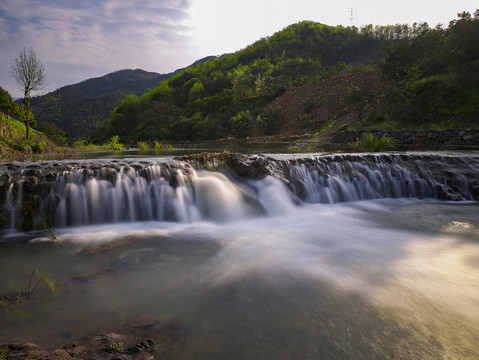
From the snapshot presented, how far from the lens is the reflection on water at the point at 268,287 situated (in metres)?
2.20

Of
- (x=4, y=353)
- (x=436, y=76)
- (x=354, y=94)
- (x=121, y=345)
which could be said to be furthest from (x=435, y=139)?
(x=4, y=353)

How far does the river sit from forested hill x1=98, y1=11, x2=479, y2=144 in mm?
14681

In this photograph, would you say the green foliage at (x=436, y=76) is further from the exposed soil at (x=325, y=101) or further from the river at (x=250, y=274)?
the river at (x=250, y=274)

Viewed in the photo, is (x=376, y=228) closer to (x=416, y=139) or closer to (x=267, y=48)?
(x=416, y=139)

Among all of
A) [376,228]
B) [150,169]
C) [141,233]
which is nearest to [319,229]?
[376,228]

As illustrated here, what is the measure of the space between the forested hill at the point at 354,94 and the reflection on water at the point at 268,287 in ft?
53.7

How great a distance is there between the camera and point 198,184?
7.01 m

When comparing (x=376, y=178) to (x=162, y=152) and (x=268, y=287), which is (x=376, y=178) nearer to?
(x=268, y=287)

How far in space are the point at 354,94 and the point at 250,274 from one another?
24581mm

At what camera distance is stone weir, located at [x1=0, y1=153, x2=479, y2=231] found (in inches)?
224

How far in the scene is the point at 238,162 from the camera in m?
7.92

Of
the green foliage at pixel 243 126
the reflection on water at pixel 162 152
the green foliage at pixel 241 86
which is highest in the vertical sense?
the green foliage at pixel 241 86

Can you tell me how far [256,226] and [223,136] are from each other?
34.8 metres

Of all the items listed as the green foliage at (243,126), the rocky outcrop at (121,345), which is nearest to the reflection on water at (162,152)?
the rocky outcrop at (121,345)
